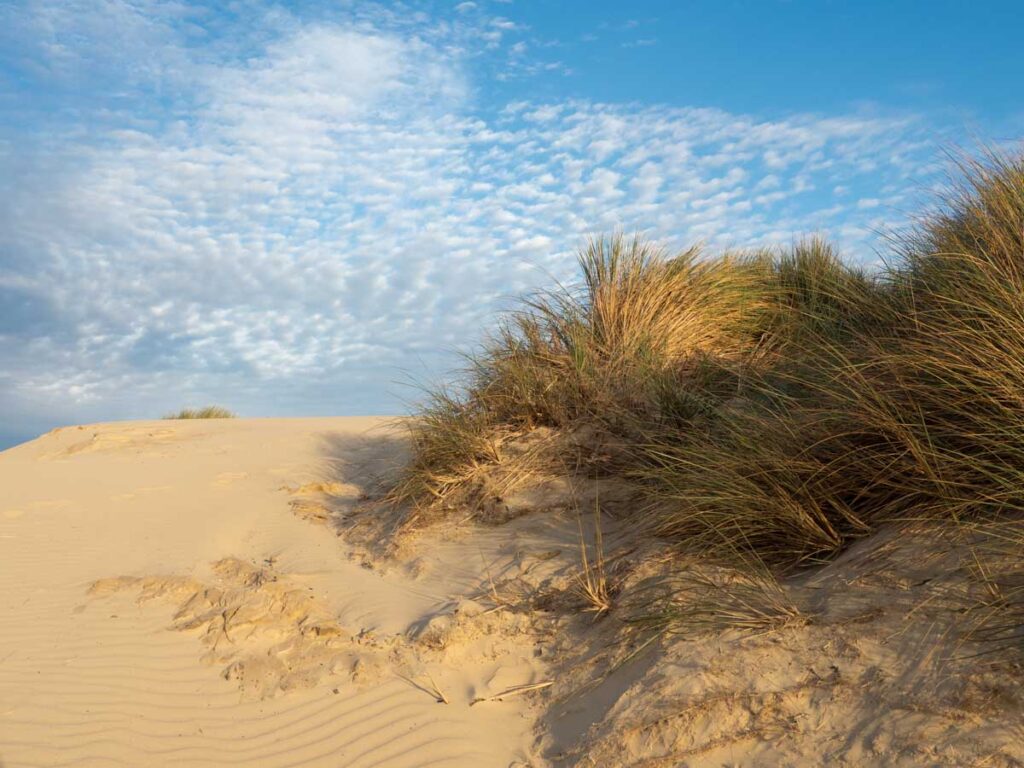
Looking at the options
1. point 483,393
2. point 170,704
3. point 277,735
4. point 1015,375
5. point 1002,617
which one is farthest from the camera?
point 483,393

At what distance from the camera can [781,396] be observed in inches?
198

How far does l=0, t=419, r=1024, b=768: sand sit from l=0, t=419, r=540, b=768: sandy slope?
0.02 m

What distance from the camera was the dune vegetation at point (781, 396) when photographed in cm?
392

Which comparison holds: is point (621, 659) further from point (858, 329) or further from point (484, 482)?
point (858, 329)

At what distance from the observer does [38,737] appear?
462 centimetres

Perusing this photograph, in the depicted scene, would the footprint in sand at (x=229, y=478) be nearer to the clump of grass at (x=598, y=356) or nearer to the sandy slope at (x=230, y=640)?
the sandy slope at (x=230, y=640)

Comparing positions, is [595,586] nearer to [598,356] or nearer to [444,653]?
[444,653]

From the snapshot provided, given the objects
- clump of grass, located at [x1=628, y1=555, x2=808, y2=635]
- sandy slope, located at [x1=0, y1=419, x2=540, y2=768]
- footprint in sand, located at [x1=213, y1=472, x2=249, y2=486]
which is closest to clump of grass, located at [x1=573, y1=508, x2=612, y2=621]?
clump of grass, located at [x1=628, y1=555, x2=808, y2=635]

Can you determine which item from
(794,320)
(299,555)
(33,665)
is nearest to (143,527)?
(299,555)

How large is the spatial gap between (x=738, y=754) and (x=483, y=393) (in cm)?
449

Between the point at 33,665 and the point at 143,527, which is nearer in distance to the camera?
the point at 33,665

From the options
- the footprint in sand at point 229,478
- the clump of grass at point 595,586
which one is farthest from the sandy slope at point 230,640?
the clump of grass at point 595,586

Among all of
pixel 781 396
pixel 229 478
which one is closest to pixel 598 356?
pixel 781 396

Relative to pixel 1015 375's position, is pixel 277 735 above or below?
below
